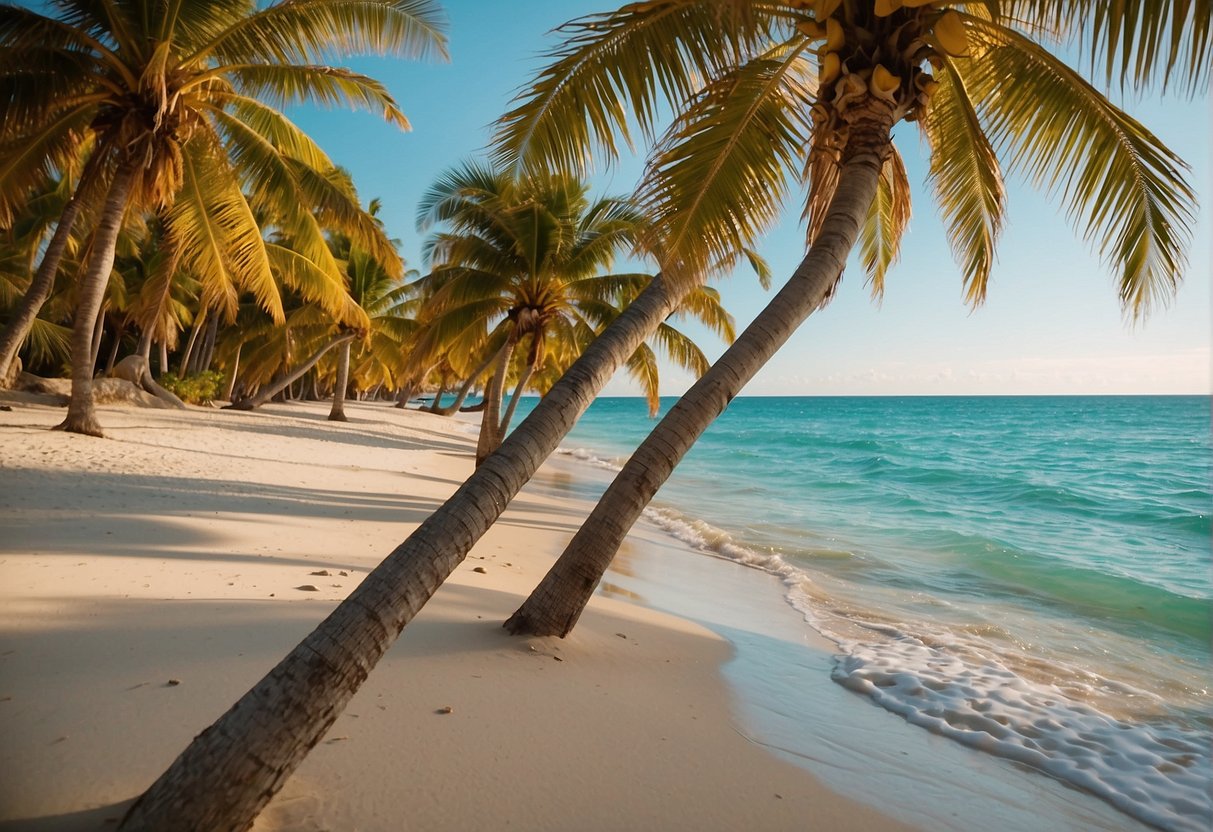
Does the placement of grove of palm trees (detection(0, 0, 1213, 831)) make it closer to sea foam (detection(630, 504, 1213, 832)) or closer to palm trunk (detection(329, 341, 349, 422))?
sea foam (detection(630, 504, 1213, 832))

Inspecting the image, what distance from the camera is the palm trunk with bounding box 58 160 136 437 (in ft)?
30.1

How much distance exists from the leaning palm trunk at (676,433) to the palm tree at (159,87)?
692 centimetres

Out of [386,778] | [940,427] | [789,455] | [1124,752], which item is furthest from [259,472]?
[940,427]

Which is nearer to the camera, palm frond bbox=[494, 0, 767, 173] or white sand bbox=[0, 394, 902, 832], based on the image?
white sand bbox=[0, 394, 902, 832]

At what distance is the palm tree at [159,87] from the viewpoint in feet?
27.7

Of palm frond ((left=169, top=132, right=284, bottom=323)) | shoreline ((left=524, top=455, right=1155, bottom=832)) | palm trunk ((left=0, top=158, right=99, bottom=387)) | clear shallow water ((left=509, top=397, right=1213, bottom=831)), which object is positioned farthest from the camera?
palm frond ((left=169, top=132, right=284, bottom=323))

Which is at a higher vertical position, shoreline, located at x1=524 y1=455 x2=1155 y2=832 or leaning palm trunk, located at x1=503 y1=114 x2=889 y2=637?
leaning palm trunk, located at x1=503 y1=114 x2=889 y2=637

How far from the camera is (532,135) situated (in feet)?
15.1

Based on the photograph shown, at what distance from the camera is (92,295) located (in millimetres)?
9727

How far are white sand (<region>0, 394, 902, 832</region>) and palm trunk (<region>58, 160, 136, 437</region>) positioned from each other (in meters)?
4.45

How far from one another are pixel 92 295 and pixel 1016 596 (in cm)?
1280

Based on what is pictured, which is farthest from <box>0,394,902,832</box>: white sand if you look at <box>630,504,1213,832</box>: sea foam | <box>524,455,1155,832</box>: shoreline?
<box>630,504,1213,832</box>: sea foam

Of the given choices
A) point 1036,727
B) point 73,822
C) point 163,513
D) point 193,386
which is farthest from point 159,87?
point 193,386

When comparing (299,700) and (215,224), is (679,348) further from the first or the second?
(299,700)
